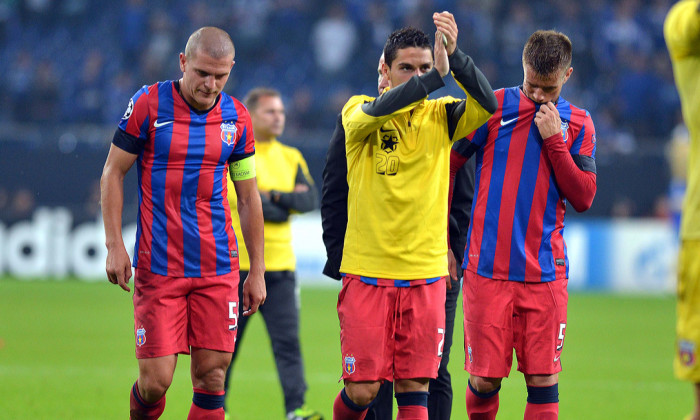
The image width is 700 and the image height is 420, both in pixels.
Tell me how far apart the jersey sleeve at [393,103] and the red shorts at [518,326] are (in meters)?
1.09

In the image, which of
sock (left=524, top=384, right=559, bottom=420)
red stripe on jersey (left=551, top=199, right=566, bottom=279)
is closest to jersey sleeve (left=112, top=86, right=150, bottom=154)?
red stripe on jersey (left=551, top=199, right=566, bottom=279)

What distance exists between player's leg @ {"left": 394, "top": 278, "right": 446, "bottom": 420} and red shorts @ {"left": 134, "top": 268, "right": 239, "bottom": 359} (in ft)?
3.07

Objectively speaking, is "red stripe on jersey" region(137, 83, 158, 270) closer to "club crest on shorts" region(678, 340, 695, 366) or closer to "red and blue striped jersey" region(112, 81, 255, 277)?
"red and blue striped jersey" region(112, 81, 255, 277)

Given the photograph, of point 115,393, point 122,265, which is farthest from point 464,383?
point 122,265

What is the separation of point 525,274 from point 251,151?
1.61 meters

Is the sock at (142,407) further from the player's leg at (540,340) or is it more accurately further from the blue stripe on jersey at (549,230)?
the blue stripe on jersey at (549,230)

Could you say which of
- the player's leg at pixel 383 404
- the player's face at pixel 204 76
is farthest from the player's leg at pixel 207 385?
the player's face at pixel 204 76

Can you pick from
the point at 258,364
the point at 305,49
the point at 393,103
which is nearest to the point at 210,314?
the point at 393,103

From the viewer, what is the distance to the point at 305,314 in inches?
490

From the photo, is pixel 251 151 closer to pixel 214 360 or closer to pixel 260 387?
pixel 214 360

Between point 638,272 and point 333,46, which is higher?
point 333,46

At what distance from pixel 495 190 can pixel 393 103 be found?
0.89 m

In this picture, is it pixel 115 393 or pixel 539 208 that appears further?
pixel 115 393

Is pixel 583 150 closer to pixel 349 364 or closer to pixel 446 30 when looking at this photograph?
pixel 446 30
